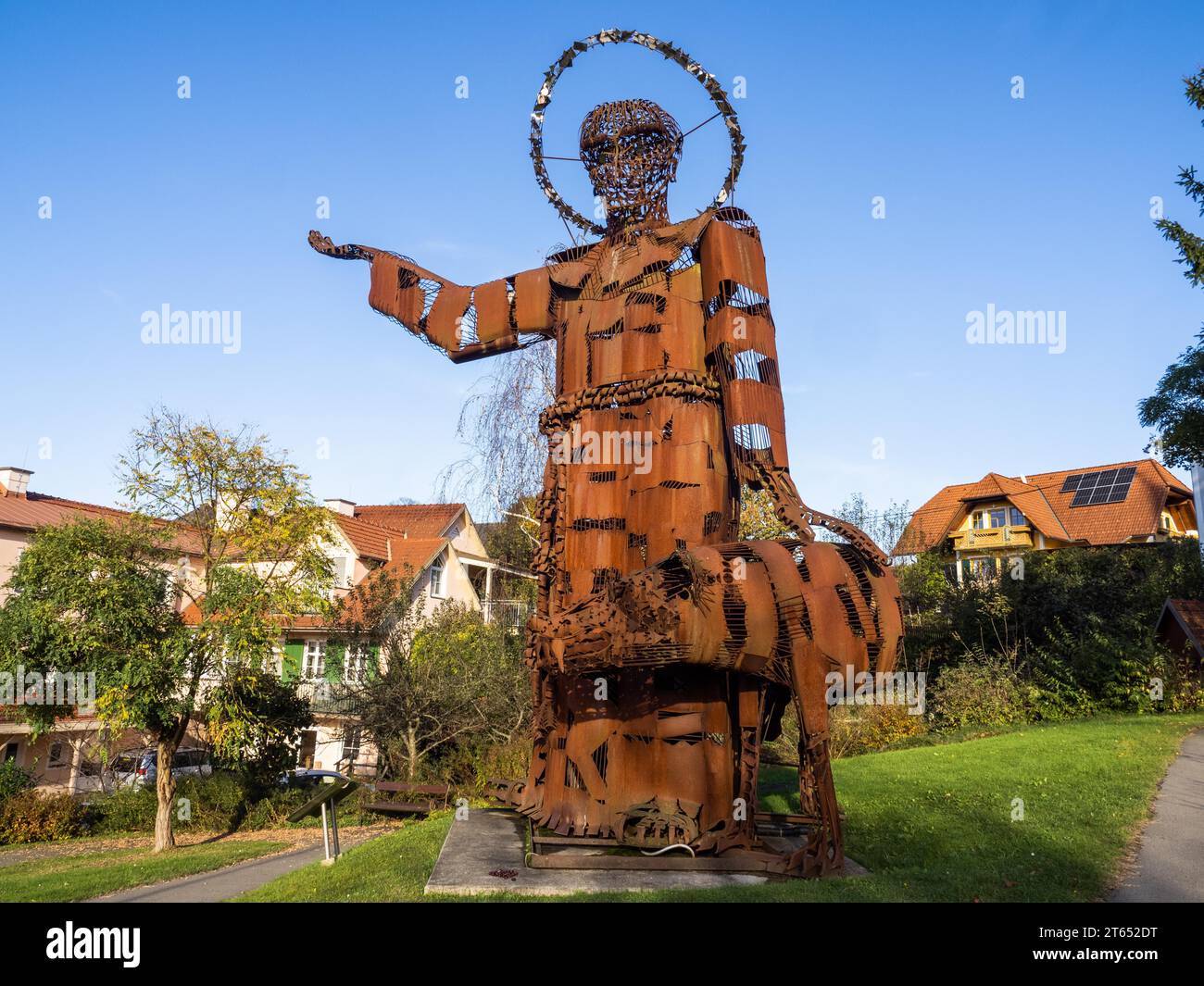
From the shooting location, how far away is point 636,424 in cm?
798

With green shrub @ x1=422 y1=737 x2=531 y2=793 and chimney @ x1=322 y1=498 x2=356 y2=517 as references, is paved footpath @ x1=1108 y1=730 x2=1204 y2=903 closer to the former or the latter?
green shrub @ x1=422 y1=737 x2=531 y2=793

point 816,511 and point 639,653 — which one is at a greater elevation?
point 816,511

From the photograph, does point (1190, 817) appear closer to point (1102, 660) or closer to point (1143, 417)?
point (1102, 660)

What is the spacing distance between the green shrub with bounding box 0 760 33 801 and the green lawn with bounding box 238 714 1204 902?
14.2m

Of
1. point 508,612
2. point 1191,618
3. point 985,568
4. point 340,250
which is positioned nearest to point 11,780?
point 508,612

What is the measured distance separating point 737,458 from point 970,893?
3.71 metres

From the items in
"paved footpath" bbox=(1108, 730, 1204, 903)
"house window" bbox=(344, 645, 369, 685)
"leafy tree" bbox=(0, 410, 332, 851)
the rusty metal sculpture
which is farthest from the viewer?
"house window" bbox=(344, 645, 369, 685)

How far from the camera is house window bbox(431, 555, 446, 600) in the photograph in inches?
1131

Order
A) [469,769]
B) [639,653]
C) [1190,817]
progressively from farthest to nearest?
[469,769] → [1190,817] → [639,653]

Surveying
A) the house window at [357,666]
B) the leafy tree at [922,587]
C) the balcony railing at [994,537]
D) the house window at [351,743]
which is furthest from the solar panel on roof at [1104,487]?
the house window at [351,743]

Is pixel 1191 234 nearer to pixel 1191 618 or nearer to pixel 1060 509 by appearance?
pixel 1191 618

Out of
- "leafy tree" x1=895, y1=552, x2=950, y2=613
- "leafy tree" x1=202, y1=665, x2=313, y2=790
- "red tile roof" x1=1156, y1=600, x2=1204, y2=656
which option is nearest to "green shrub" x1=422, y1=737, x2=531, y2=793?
"leafy tree" x1=202, y1=665, x2=313, y2=790

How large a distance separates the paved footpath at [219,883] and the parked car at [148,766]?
8.70 meters
